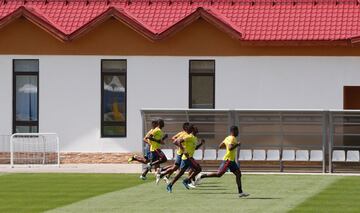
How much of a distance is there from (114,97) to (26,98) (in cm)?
346

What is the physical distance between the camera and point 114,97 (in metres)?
45.9

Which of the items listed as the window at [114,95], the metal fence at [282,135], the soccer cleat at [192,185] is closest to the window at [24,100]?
the window at [114,95]

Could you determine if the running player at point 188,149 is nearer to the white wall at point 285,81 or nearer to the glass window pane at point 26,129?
the white wall at point 285,81

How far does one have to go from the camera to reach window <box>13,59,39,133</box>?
46.1 m

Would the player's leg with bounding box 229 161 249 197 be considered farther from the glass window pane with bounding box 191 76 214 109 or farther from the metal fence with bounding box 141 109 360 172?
the glass window pane with bounding box 191 76 214 109

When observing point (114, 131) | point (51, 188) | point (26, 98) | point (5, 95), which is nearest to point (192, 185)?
point (51, 188)

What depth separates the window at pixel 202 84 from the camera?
45531 mm

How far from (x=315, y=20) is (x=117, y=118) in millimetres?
8458

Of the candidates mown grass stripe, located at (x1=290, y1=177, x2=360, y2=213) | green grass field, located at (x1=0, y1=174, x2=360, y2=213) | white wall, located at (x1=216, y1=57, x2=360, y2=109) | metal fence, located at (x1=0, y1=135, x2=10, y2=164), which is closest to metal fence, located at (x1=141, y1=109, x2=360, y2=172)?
white wall, located at (x1=216, y1=57, x2=360, y2=109)

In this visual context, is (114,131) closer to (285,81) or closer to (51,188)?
(285,81)

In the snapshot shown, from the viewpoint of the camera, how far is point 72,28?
45.8 meters

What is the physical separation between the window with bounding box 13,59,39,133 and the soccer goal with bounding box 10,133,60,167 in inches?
42.2

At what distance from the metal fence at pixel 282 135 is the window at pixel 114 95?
12.9ft

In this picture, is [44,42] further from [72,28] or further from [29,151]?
[29,151]
